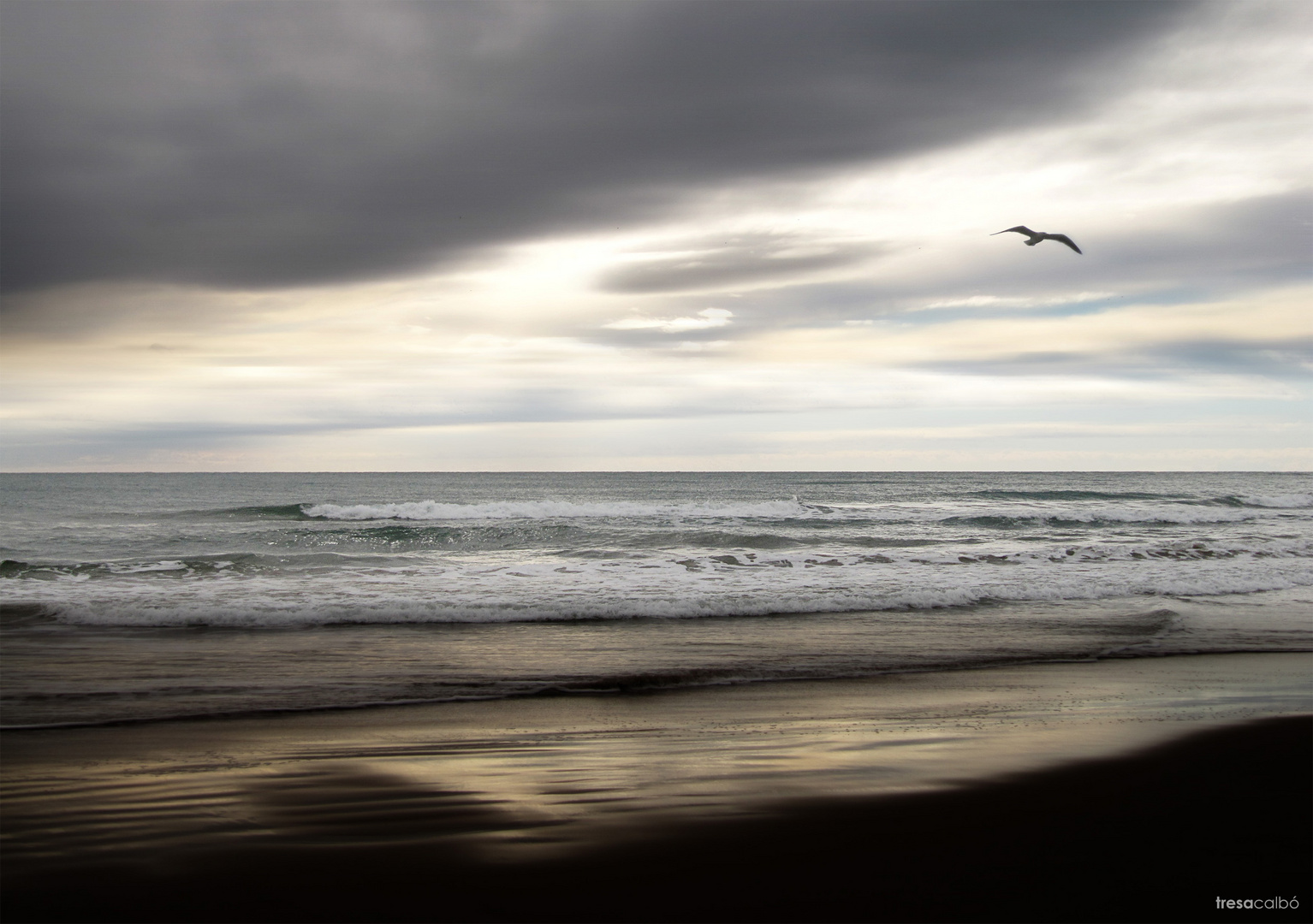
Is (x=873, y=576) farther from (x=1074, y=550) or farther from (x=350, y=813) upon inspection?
(x=350, y=813)

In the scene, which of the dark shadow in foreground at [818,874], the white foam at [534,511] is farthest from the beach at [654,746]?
the white foam at [534,511]

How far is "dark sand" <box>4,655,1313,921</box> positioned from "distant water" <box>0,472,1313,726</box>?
1.35m

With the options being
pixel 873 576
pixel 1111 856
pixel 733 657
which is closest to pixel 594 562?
pixel 873 576

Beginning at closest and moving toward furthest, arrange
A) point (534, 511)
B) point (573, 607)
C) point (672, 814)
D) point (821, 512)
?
point (672, 814) < point (573, 607) < point (821, 512) < point (534, 511)

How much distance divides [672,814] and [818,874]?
916mm

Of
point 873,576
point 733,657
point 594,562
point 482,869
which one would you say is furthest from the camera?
point 594,562

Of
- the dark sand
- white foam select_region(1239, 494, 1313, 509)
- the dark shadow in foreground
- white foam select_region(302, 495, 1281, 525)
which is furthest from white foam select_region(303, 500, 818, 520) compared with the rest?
the dark shadow in foreground

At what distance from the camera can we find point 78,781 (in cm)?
500

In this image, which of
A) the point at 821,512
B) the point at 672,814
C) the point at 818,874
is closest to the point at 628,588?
the point at 672,814

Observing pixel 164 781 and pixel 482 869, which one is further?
pixel 164 781

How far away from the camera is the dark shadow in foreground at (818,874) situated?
355cm

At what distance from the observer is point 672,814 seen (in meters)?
4.52

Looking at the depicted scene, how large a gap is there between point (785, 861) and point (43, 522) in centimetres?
3398

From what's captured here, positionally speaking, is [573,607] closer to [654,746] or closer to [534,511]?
[654,746]
